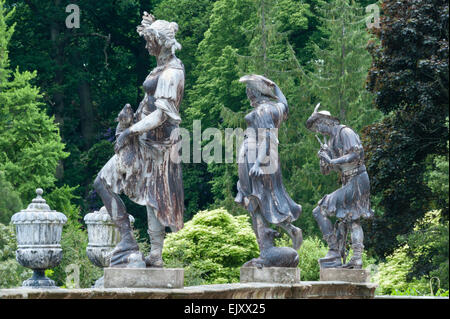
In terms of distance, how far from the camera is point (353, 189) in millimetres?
13125

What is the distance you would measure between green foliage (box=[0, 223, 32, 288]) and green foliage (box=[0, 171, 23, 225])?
16.1 ft

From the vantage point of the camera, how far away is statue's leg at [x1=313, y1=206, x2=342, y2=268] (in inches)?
518

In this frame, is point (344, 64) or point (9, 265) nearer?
point (9, 265)

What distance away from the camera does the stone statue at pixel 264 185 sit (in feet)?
37.1

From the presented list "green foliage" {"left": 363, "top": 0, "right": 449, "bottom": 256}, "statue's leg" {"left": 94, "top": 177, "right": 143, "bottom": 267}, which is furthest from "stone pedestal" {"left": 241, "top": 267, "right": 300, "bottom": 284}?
"green foliage" {"left": 363, "top": 0, "right": 449, "bottom": 256}

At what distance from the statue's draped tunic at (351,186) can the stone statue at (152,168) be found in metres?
A: 3.78

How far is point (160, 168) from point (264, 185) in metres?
1.98

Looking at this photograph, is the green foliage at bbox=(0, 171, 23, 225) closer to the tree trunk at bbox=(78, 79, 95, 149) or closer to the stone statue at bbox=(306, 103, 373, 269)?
the tree trunk at bbox=(78, 79, 95, 149)

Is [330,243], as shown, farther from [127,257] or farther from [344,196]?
[127,257]

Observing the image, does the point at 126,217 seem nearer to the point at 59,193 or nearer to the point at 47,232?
the point at 47,232

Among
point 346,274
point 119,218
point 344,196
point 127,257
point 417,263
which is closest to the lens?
point 127,257

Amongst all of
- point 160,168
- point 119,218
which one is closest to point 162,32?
point 160,168

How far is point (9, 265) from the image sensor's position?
1944 cm

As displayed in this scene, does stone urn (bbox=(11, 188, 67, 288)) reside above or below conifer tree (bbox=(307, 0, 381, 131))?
below
